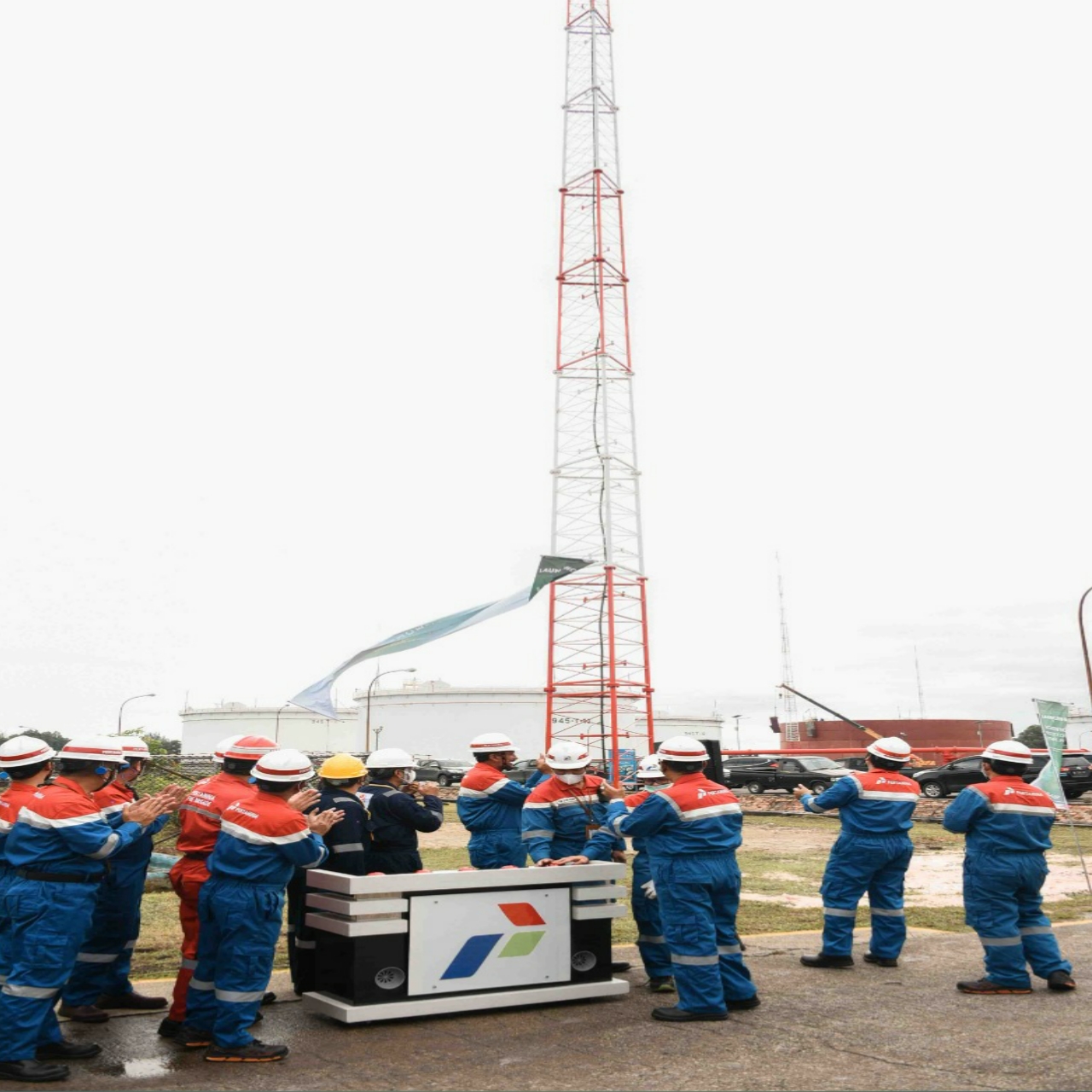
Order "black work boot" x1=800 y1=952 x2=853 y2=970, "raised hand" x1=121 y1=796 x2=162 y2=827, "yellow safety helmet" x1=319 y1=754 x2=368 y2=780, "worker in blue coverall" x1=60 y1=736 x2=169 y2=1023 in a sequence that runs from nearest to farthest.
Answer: "raised hand" x1=121 y1=796 x2=162 y2=827, "worker in blue coverall" x1=60 y1=736 x2=169 y2=1023, "yellow safety helmet" x1=319 y1=754 x2=368 y2=780, "black work boot" x1=800 y1=952 x2=853 y2=970

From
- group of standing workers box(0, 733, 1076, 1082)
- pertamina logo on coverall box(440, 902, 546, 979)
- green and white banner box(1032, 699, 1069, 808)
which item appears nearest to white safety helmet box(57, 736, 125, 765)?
group of standing workers box(0, 733, 1076, 1082)

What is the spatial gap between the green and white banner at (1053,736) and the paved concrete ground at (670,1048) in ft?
18.1

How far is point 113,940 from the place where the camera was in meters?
7.44

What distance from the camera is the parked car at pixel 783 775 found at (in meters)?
38.1

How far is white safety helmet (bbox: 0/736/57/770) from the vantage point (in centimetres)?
667

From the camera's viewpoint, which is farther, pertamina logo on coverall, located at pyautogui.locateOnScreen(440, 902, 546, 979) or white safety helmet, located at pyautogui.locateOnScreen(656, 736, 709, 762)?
white safety helmet, located at pyautogui.locateOnScreen(656, 736, 709, 762)

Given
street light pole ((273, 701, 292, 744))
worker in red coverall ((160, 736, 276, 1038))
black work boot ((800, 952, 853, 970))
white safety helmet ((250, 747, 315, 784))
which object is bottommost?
black work boot ((800, 952, 853, 970))

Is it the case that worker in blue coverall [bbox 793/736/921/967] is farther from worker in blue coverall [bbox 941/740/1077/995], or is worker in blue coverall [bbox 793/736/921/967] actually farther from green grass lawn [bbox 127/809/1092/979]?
green grass lawn [bbox 127/809/1092/979]

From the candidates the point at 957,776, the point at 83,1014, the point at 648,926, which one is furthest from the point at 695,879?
the point at 957,776

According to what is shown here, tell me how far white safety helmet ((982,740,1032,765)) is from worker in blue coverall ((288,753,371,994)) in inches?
196

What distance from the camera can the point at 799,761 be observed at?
132 ft

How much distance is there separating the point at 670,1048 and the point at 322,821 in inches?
101

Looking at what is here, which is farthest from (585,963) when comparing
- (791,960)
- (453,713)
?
(453,713)

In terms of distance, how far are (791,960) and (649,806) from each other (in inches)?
122
